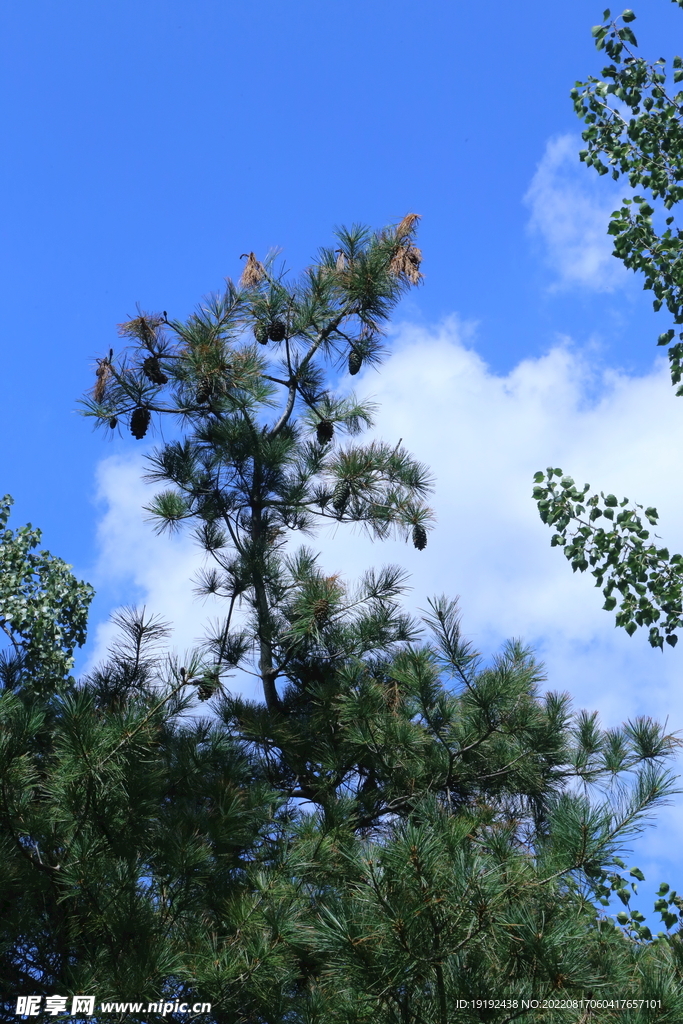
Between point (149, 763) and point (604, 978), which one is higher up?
point (149, 763)

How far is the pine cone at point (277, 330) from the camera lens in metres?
7.29

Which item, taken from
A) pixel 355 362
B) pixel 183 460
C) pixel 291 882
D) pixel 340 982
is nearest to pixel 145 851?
pixel 291 882

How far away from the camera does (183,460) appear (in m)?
7.52

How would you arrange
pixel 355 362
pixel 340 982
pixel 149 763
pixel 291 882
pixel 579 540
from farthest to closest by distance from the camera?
pixel 355 362
pixel 579 540
pixel 291 882
pixel 149 763
pixel 340 982

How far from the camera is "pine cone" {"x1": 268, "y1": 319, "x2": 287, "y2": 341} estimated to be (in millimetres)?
7293

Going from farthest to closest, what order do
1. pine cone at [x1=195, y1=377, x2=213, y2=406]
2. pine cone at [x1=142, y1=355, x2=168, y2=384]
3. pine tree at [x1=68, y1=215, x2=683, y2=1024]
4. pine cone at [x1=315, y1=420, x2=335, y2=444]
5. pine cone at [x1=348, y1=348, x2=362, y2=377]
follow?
1. pine cone at [x1=315, y1=420, x2=335, y2=444]
2. pine cone at [x1=348, y1=348, x2=362, y2=377]
3. pine cone at [x1=142, y1=355, x2=168, y2=384]
4. pine cone at [x1=195, y1=377, x2=213, y2=406]
5. pine tree at [x1=68, y1=215, x2=683, y2=1024]

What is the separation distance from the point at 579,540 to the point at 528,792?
6.74ft

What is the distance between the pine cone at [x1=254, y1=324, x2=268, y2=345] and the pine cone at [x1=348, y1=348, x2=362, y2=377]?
67cm

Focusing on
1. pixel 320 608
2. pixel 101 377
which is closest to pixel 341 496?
pixel 320 608

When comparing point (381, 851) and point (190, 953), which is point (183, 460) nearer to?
point (190, 953)

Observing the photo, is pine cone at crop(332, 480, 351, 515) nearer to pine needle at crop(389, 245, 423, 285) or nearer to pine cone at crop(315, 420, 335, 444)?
pine cone at crop(315, 420, 335, 444)

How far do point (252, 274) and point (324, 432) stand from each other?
137 centimetres

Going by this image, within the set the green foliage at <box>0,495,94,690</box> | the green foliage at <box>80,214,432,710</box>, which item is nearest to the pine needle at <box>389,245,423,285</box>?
the green foliage at <box>80,214,432,710</box>

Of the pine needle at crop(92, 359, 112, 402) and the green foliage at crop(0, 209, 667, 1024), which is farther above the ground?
the pine needle at crop(92, 359, 112, 402)
